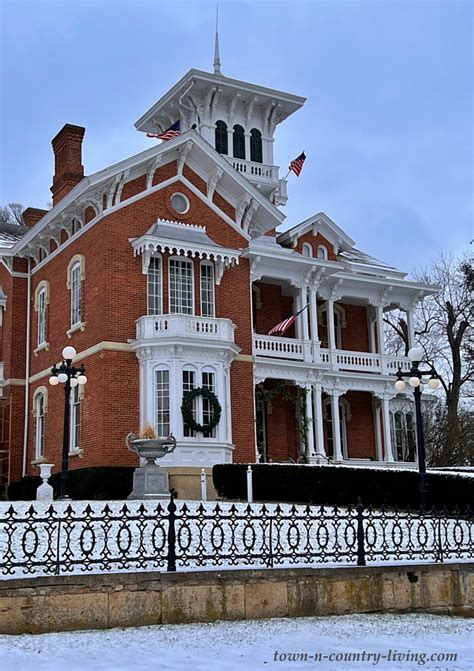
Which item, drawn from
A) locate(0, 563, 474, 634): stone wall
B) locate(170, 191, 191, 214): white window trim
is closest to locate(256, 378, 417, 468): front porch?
locate(170, 191, 191, 214): white window trim

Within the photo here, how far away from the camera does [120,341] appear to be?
23.9 metres

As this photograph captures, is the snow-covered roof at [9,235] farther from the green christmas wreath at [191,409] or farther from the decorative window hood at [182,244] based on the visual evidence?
the green christmas wreath at [191,409]

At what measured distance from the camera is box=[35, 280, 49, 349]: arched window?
2802 cm

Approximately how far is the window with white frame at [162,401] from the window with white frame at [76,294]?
3.40 metres

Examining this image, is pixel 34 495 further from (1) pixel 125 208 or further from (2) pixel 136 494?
(1) pixel 125 208

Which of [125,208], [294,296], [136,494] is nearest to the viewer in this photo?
[136,494]

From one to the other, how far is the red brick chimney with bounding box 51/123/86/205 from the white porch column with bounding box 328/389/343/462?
36.6ft

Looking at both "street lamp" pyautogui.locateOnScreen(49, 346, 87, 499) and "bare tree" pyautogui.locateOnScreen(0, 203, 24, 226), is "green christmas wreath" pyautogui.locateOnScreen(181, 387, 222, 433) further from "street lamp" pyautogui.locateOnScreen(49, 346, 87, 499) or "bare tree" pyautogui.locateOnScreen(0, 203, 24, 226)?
"bare tree" pyautogui.locateOnScreen(0, 203, 24, 226)

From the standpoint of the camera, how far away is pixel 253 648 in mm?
8711

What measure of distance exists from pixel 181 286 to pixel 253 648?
1732cm

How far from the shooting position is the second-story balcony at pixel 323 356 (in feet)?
91.7

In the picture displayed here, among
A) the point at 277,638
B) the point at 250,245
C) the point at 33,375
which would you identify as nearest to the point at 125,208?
the point at 250,245

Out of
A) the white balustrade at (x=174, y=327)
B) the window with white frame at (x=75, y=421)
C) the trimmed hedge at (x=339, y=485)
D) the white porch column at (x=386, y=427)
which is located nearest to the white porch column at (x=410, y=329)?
the white porch column at (x=386, y=427)

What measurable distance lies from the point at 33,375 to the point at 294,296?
372 inches
